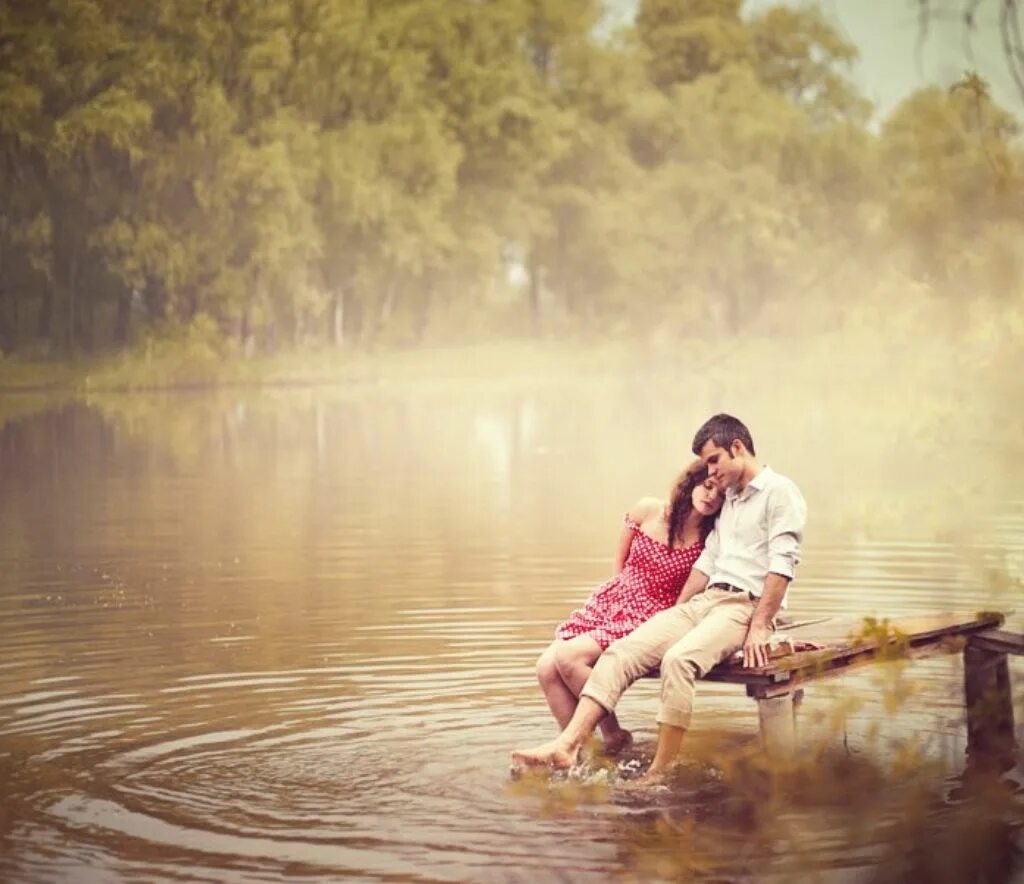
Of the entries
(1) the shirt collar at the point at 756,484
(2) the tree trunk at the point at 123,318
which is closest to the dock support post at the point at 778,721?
(1) the shirt collar at the point at 756,484

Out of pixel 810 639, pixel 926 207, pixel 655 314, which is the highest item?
pixel 655 314

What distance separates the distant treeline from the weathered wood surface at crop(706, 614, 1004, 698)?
791 inches

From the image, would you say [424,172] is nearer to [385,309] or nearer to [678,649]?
[385,309]

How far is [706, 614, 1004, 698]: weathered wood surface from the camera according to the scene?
6.25 m

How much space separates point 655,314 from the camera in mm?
50906

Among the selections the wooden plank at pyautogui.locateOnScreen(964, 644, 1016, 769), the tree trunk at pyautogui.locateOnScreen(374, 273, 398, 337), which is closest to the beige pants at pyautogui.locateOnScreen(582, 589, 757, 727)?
the wooden plank at pyautogui.locateOnScreen(964, 644, 1016, 769)

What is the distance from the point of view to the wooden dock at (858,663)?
6262 millimetres

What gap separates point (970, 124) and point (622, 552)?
2396mm

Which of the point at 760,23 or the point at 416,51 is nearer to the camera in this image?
the point at 416,51

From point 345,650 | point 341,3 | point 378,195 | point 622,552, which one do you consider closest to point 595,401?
point 378,195

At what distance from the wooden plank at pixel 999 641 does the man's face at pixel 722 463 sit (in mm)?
919

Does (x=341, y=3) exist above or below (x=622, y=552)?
above

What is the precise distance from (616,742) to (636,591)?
483 mm

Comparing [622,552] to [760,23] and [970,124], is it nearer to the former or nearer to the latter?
[970,124]
